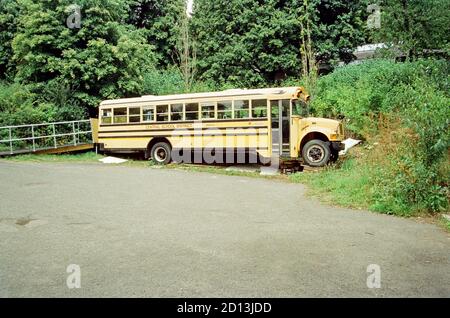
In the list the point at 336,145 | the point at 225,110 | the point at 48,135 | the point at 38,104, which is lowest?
the point at 336,145

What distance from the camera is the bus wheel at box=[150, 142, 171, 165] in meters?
15.4

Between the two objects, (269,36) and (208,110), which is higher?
(269,36)

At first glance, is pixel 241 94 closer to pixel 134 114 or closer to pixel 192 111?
pixel 192 111

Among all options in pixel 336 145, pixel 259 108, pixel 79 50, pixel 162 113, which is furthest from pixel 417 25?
pixel 79 50

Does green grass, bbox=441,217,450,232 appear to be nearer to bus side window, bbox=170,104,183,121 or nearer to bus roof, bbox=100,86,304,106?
bus roof, bbox=100,86,304,106

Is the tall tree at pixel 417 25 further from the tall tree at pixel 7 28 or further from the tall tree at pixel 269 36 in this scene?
the tall tree at pixel 7 28

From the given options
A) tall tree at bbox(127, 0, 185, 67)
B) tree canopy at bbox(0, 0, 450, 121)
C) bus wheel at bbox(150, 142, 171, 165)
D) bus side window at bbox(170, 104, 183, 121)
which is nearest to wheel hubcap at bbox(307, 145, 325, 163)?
bus side window at bbox(170, 104, 183, 121)

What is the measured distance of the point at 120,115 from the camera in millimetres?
16422

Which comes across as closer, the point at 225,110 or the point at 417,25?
the point at 225,110

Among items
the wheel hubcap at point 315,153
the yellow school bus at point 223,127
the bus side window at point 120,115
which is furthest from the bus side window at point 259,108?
the bus side window at point 120,115

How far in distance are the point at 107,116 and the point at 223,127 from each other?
5589 millimetres

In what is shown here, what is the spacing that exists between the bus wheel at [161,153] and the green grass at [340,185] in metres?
5.37

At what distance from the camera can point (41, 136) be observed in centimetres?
1731

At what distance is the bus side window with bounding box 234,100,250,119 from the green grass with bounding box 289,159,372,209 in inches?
118
